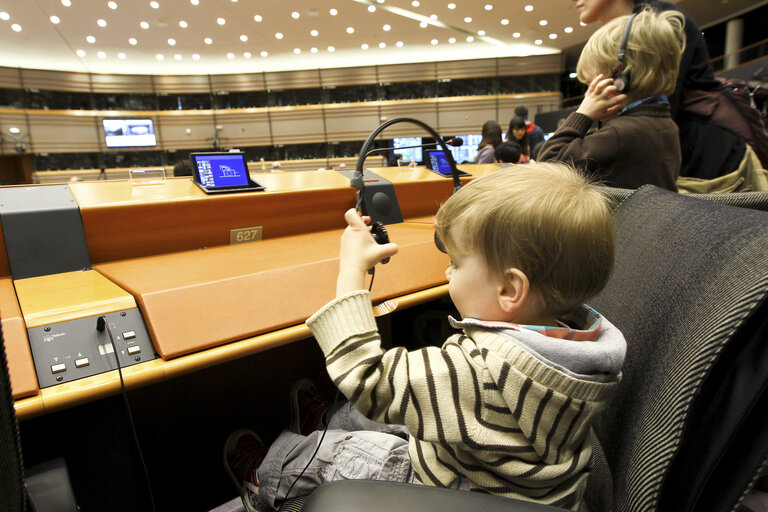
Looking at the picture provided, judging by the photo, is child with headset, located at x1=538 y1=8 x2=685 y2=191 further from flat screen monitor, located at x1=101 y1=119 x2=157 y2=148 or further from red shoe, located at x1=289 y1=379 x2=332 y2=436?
flat screen monitor, located at x1=101 y1=119 x2=157 y2=148

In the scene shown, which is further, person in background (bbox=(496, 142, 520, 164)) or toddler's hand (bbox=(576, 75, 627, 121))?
person in background (bbox=(496, 142, 520, 164))

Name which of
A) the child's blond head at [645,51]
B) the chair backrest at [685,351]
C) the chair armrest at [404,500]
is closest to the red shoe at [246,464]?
the chair armrest at [404,500]

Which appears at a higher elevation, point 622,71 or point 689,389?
point 622,71

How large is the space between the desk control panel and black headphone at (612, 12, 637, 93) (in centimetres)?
128

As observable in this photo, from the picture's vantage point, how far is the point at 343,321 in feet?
2.20

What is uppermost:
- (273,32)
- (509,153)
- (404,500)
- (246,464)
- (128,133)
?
(273,32)

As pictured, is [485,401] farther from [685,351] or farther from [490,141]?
[490,141]

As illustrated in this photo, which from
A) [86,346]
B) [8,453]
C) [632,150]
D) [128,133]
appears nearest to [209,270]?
[86,346]

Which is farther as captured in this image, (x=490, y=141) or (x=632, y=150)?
(x=490, y=141)

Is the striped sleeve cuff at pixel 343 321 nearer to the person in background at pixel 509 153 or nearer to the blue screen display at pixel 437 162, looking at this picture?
the blue screen display at pixel 437 162

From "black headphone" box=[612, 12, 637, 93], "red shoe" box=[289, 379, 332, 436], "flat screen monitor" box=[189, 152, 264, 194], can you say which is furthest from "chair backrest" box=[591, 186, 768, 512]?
"flat screen monitor" box=[189, 152, 264, 194]

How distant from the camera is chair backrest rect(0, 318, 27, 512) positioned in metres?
0.36

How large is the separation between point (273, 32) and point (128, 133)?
407 cm

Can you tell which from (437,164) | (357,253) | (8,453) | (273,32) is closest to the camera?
(8,453)
